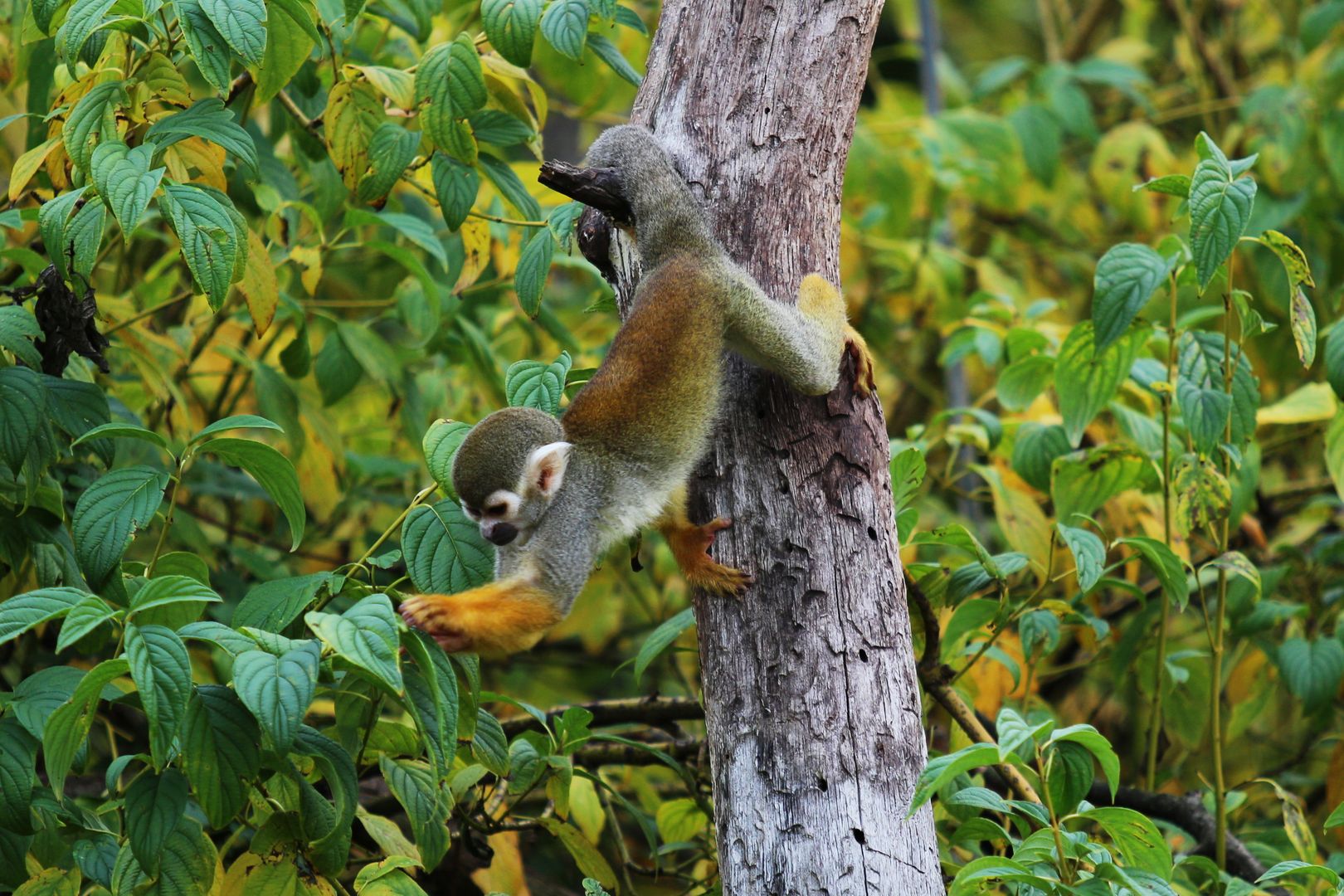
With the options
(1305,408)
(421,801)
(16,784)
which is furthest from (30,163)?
(1305,408)

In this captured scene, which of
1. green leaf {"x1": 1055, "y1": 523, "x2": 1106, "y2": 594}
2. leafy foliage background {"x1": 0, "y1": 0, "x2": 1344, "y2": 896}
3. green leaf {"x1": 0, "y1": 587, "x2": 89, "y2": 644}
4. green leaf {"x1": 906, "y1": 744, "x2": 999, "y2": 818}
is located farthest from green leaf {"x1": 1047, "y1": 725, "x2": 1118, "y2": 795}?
green leaf {"x1": 0, "y1": 587, "x2": 89, "y2": 644}

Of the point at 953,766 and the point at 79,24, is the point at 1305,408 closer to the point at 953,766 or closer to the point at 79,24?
the point at 953,766

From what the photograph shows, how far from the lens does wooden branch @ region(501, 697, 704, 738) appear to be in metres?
3.04

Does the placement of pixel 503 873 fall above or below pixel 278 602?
below

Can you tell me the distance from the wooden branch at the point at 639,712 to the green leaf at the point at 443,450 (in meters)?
0.97

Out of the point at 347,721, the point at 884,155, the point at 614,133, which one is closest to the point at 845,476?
the point at 614,133

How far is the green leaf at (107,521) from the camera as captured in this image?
6.60 feet

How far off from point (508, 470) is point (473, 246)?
883 mm

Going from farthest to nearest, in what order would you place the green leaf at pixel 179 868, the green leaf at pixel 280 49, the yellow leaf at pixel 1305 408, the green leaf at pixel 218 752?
the yellow leaf at pixel 1305 408
the green leaf at pixel 280 49
the green leaf at pixel 179 868
the green leaf at pixel 218 752

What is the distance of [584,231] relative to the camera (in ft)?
8.60

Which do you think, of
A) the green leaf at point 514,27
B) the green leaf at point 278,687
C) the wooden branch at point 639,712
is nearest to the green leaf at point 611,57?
the green leaf at point 514,27

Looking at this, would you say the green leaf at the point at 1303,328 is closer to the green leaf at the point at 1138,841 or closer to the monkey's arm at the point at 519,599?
the green leaf at the point at 1138,841

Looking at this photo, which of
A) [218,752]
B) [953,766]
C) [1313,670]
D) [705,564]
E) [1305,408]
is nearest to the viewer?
[953,766]

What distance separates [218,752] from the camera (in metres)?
1.84
